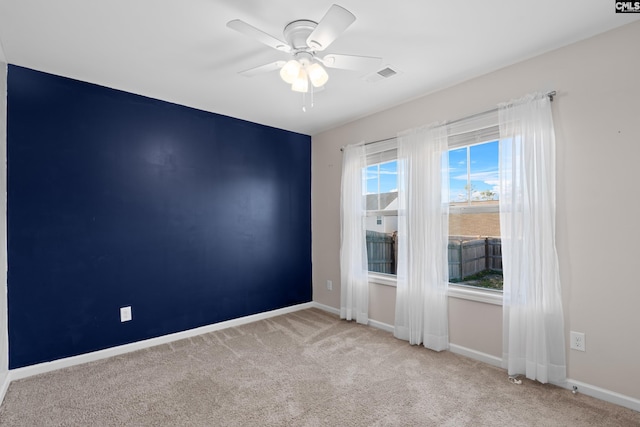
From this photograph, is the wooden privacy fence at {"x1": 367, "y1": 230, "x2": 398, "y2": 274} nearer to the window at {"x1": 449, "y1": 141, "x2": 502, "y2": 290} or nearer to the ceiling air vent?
the window at {"x1": 449, "y1": 141, "x2": 502, "y2": 290}

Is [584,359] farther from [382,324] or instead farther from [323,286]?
[323,286]

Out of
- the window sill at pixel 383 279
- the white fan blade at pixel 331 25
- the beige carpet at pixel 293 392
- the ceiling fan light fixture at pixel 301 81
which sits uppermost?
the white fan blade at pixel 331 25

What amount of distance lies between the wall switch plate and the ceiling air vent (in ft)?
10.0

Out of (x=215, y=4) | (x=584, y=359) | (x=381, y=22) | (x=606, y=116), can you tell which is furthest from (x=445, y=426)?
(x=215, y=4)

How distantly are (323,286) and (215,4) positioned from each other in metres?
3.54

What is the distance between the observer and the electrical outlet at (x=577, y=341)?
2.28 meters

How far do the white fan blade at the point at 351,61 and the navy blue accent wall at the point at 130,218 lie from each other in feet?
6.87

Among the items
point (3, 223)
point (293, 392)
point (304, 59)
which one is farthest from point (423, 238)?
point (3, 223)

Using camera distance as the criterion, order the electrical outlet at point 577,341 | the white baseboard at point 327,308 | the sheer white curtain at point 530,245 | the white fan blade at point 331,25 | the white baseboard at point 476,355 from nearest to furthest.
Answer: the white fan blade at point 331,25, the electrical outlet at point 577,341, the sheer white curtain at point 530,245, the white baseboard at point 476,355, the white baseboard at point 327,308

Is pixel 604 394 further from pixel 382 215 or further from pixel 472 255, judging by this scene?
pixel 382 215

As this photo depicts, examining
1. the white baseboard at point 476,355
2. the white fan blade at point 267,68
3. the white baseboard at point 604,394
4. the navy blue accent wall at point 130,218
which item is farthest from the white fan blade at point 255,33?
the white baseboard at point 604,394

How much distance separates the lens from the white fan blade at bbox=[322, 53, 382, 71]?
81.4 inches

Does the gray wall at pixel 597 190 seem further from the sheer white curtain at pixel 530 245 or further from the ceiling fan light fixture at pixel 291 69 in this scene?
the ceiling fan light fixture at pixel 291 69

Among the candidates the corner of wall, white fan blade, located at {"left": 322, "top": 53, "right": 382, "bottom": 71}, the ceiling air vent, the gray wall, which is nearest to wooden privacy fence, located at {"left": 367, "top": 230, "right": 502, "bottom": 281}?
the gray wall
